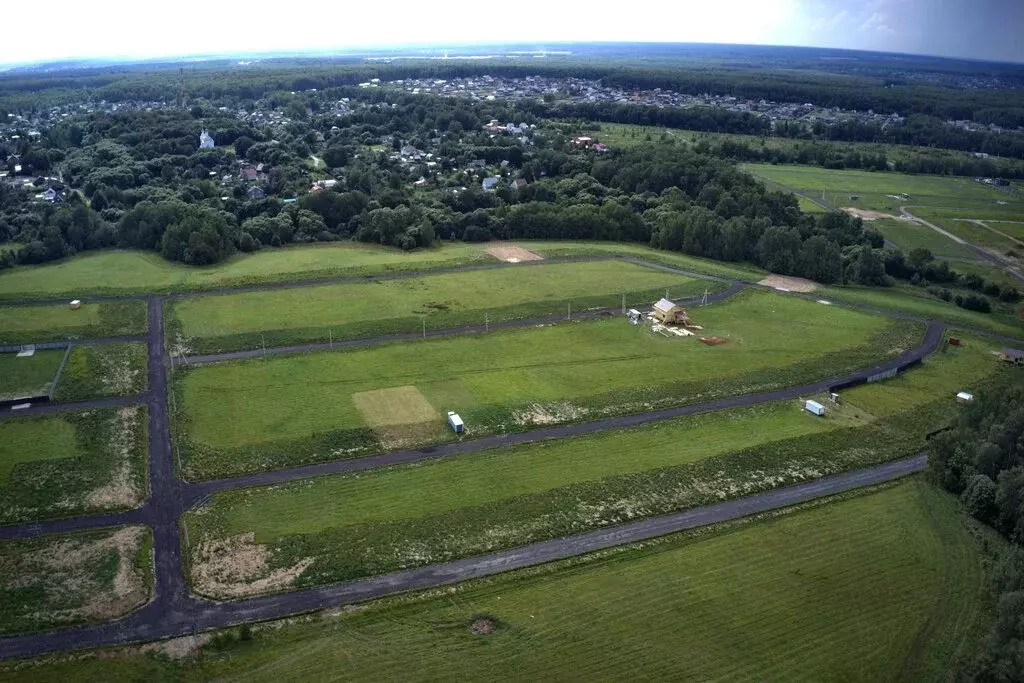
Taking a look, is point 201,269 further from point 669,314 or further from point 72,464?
point 669,314

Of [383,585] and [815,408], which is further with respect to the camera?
[815,408]

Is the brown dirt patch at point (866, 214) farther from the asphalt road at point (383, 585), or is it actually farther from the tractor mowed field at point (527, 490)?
the asphalt road at point (383, 585)

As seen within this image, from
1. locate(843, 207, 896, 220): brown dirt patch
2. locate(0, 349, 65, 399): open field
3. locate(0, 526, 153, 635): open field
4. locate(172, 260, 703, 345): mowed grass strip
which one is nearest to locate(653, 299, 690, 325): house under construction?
locate(172, 260, 703, 345): mowed grass strip

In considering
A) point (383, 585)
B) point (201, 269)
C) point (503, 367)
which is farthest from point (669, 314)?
point (201, 269)

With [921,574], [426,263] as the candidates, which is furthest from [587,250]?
[921,574]

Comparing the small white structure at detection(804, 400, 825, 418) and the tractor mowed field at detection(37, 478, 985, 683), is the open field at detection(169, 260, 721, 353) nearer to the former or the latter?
the small white structure at detection(804, 400, 825, 418)

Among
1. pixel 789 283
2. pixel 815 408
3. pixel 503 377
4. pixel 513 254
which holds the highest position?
pixel 513 254

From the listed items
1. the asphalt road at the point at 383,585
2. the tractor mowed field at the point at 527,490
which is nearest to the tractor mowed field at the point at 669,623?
the asphalt road at the point at 383,585
